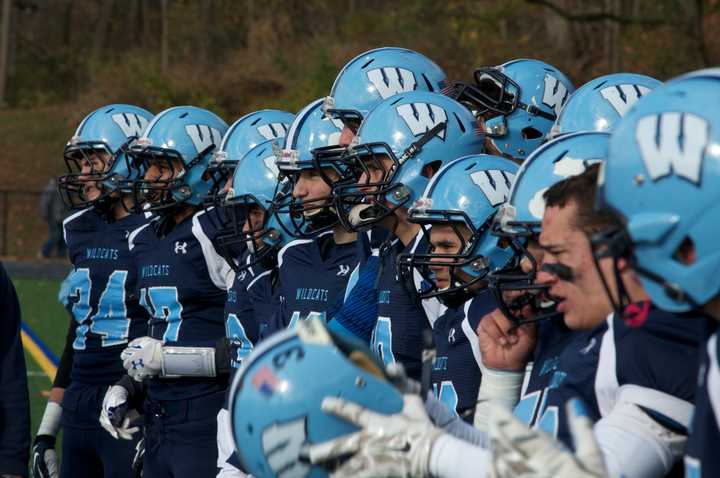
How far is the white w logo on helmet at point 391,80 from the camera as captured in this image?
18.0 ft

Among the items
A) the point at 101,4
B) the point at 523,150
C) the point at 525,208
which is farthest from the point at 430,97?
the point at 101,4

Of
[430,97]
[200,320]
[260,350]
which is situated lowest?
[200,320]

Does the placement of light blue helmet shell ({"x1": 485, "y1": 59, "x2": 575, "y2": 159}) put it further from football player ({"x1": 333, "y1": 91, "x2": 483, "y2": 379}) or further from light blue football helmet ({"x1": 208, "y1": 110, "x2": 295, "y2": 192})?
light blue football helmet ({"x1": 208, "y1": 110, "x2": 295, "y2": 192})

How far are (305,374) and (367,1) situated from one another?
112 feet

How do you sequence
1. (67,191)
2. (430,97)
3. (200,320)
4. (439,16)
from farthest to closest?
(439,16)
(67,191)
(200,320)
(430,97)

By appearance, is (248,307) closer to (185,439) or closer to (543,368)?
(185,439)

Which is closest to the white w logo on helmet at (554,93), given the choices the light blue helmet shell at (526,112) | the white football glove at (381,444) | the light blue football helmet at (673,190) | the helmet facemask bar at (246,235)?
the light blue helmet shell at (526,112)

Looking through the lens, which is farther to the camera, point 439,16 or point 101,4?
point 101,4

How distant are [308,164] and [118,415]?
5.67ft

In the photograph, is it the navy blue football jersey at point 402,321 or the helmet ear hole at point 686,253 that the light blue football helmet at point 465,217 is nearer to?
the navy blue football jersey at point 402,321

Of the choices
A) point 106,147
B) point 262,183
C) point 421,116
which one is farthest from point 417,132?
point 106,147

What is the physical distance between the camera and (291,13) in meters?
32.8

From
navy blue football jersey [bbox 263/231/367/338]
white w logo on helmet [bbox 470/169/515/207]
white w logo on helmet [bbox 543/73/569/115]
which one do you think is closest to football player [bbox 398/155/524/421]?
white w logo on helmet [bbox 470/169/515/207]

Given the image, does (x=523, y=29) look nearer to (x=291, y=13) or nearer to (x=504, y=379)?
(x=291, y=13)
